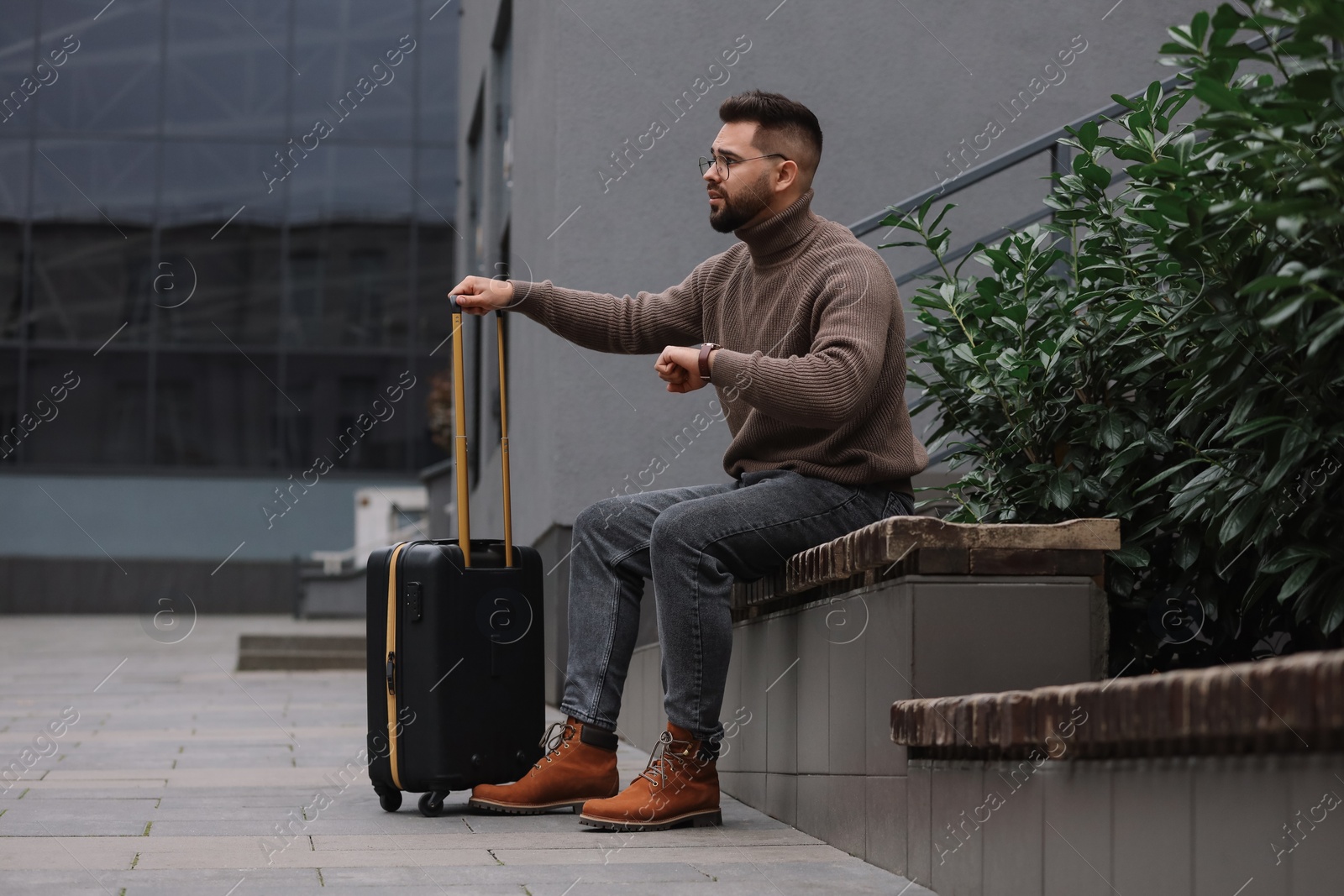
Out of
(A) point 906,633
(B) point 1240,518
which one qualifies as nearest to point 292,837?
(A) point 906,633

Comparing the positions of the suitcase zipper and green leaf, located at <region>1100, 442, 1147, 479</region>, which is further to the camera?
the suitcase zipper

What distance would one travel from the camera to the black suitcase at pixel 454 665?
3.28 m

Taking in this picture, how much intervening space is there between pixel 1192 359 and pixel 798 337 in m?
0.90

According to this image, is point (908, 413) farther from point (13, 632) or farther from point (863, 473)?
point (13, 632)

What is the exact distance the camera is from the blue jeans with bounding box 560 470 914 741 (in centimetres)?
308

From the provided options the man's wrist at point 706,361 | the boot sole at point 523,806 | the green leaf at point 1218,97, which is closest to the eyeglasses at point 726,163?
the man's wrist at point 706,361

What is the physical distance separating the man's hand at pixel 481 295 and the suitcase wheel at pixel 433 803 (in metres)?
1.08

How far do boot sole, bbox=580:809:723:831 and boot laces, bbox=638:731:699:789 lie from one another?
0.08 m

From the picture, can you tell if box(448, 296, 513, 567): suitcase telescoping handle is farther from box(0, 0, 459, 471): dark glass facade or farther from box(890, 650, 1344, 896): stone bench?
box(0, 0, 459, 471): dark glass facade

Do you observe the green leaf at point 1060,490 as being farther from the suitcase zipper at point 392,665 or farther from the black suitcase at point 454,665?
the suitcase zipper at point 392,665

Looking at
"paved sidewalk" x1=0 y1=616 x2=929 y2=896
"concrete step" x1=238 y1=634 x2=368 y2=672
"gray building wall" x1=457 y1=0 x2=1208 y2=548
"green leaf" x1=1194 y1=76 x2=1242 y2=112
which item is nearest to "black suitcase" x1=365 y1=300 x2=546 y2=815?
"paved sidewalk" x1=0 y1=616 x2=929 y2=896

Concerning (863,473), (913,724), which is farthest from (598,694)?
(913,724)

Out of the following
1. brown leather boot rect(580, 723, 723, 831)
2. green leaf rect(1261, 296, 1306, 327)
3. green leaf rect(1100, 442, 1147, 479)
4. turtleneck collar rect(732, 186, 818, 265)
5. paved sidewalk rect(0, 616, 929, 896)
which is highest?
turtleneck collar rect(732, 186, 818, 265)

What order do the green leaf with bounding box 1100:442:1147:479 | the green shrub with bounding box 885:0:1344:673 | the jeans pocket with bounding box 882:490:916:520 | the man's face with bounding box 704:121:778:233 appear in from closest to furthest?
the green shrub with bounding box 885:0:1344:673 < the green leaf with bounding box 1100:442:1147:479 < the jeans pocket with bounding box 882:490:916:520 < the man's face with bounding box 704:121:778:233
